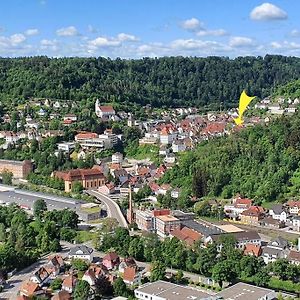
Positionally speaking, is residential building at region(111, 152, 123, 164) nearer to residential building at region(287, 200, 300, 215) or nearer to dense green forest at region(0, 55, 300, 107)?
dense green forest at region(0, 55, 300, 107)

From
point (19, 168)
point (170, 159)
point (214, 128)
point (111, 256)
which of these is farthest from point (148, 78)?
point (111, 256)

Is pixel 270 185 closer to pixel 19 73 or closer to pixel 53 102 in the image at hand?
pixel 53 102

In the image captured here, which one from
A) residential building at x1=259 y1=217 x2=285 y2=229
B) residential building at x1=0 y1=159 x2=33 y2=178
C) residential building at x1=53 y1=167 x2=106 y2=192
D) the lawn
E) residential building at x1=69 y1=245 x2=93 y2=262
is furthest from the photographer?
residential building at x1=0 y1=159 x2=33 y2=178

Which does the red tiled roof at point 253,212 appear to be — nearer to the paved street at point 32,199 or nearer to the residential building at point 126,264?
the paved street at point 32,199

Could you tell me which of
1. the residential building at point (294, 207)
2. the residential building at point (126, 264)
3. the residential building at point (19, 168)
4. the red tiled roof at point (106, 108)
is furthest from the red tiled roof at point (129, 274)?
the red tiled roof at point (106, 108)

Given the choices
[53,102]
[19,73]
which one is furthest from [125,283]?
[19,73]

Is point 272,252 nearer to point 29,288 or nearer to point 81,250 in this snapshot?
point 81,250

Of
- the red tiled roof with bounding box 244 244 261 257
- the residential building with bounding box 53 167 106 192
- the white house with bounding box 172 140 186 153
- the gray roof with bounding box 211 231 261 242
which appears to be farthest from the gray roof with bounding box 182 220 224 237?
the white house with bounding box 172 140 186 153
